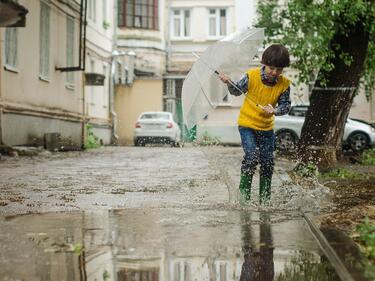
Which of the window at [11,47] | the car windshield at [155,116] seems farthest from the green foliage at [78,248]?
the car windshield at [155,116]

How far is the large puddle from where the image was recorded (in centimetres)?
415

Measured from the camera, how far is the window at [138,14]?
40.4m

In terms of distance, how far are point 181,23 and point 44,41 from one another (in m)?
21.6

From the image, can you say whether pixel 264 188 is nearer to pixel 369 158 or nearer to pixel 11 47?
pixel 369 158

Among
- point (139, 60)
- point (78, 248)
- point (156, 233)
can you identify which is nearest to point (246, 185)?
point (156, 233)

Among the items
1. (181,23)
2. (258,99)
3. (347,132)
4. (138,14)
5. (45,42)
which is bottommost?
(347,132)

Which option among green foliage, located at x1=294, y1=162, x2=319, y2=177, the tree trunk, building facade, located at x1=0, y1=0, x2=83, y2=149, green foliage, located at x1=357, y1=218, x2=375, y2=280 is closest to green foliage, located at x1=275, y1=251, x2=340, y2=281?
green foliage, located at x1=357, y1=218, x2=375, y2=280

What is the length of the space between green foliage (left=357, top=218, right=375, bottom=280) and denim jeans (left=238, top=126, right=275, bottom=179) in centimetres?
233

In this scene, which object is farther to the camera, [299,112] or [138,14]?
[138,14]

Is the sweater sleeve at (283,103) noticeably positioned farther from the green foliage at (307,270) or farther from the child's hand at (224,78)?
the green foliage at (307,270)

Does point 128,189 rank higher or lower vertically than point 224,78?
lower

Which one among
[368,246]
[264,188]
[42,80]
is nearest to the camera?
[368,246]

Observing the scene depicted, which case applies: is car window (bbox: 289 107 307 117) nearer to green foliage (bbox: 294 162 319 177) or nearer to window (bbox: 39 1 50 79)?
window (bbox: 39 1 50 79)

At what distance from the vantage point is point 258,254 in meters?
4.71
